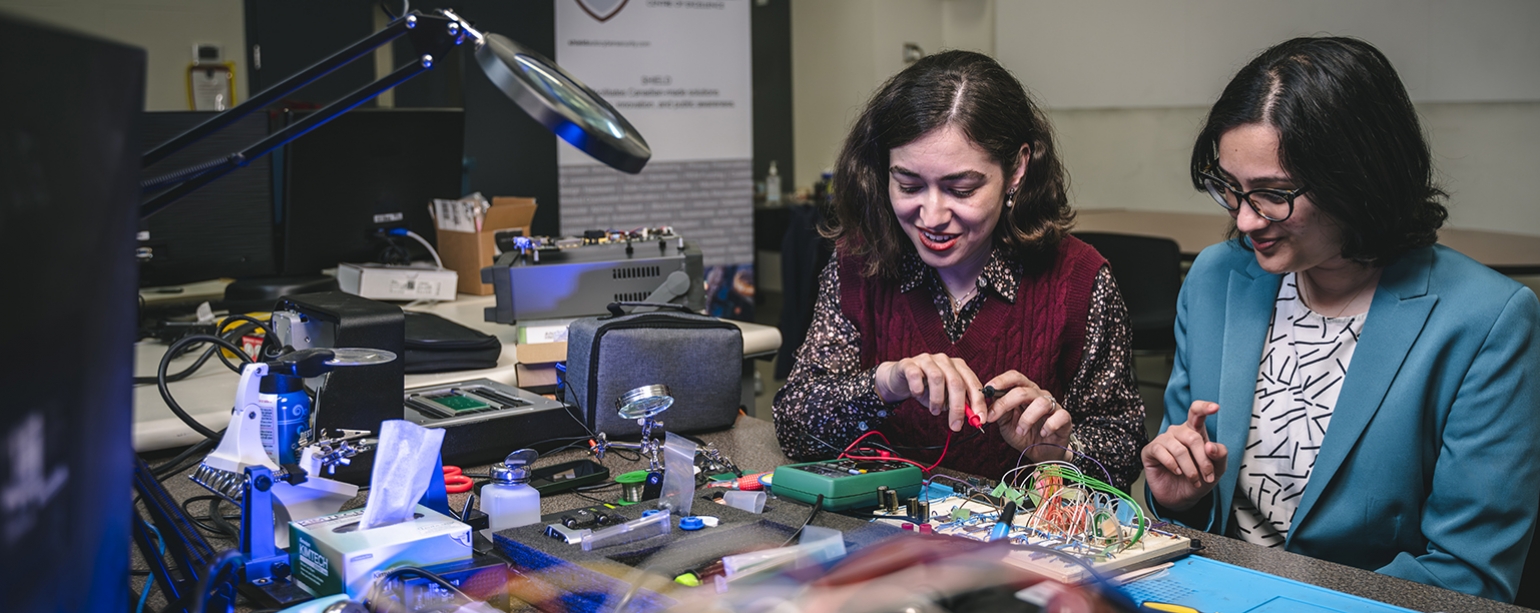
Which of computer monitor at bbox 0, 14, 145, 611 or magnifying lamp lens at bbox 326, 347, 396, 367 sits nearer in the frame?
computer monitor at bbox 0, 14, 145, 611

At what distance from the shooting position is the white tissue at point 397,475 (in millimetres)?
965

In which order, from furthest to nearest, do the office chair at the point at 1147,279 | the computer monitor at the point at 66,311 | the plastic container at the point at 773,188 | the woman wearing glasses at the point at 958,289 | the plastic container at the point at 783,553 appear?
the plastic container at the point at 773,188 → the office chair at the point at 1147,279 → the woman wearing glasses at the point at 958,289 → the plastic container at the point at 783,553 → the computer monitor at the point at 66,311

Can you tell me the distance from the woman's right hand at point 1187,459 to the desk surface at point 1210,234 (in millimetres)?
1354

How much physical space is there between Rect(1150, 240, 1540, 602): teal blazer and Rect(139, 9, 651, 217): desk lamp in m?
0.92

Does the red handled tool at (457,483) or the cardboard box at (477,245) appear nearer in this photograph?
the red handled tool at (457,483)

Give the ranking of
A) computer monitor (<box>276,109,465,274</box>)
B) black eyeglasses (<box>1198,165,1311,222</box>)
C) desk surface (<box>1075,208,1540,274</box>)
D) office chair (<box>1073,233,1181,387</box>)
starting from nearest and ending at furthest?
black eyeglasses (<box>1198,165,1311,222</box>) < computer monitor (<box>276,109,465,274</box>) < desk surface (<box>1075,208,1540,274</box>) < office chair (<box>1073,233,1181,387</box>)

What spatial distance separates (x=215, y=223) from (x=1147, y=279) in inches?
107

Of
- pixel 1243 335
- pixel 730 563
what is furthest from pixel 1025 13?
pixel 730 563

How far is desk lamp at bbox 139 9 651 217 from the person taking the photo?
0.95 metres

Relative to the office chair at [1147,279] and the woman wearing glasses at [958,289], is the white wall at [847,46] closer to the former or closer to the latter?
the office chair at [1147,279]

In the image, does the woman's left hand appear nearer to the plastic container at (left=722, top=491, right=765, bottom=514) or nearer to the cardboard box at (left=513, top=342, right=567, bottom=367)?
the plastic container at (left=722, top=491, right=765, bottom=514)

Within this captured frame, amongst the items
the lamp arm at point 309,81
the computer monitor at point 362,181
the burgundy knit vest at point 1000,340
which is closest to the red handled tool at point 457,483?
the lamp arm at point 309,81

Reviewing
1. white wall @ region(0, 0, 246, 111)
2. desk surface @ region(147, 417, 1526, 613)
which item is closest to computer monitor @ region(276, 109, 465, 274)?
desk surface @ region(147, 417, 1526, 613)

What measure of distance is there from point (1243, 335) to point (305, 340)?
126cm
